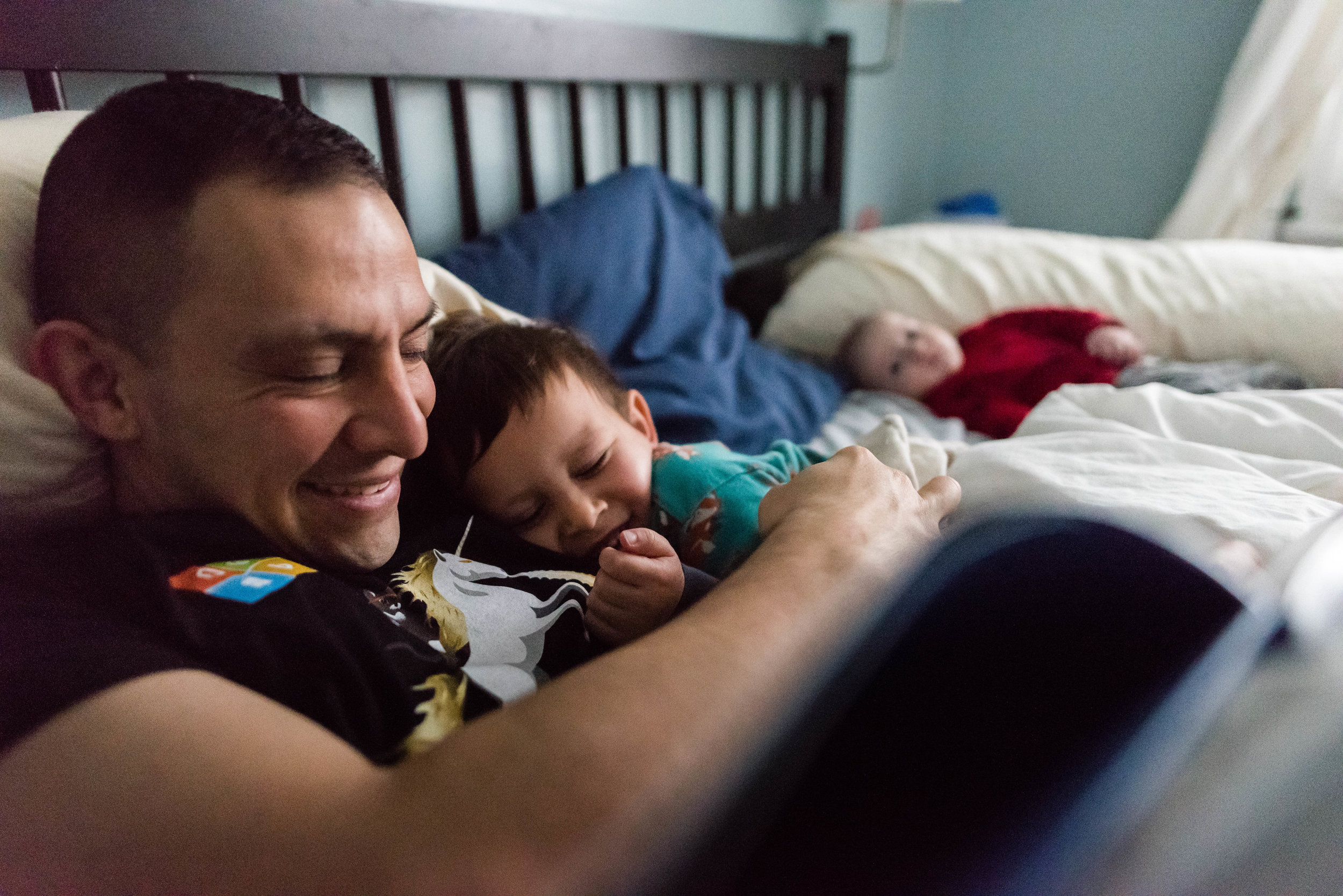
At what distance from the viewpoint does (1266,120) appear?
216cm

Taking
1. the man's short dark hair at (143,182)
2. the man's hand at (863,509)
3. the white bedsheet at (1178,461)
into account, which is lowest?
the white bedsheet at (1178,461)

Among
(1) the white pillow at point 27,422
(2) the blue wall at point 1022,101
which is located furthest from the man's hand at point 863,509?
(2) the blue wall at point 1022,101

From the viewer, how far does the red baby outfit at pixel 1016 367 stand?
131 centimetres

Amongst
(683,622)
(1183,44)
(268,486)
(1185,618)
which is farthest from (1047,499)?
(1183,44)

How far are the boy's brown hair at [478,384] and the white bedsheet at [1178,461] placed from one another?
1.36 feet

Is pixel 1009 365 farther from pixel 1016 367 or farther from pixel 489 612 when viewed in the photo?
pixel 489 612

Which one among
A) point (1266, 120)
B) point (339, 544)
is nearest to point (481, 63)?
point (339, 544)

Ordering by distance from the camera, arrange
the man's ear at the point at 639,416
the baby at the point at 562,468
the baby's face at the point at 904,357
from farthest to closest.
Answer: the baby's face at the point at 904,357 < the man's ear at the point at 639,416 < the baby at the point at 562,468

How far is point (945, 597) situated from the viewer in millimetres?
437

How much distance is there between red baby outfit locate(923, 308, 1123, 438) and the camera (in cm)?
131

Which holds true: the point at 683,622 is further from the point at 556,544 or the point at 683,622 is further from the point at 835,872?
the point at 556,544

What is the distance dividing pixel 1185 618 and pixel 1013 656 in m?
0.10

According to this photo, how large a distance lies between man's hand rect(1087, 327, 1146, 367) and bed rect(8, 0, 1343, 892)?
10cm

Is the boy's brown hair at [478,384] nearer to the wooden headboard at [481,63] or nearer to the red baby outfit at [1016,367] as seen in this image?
the wooden headboard at [481,63]
